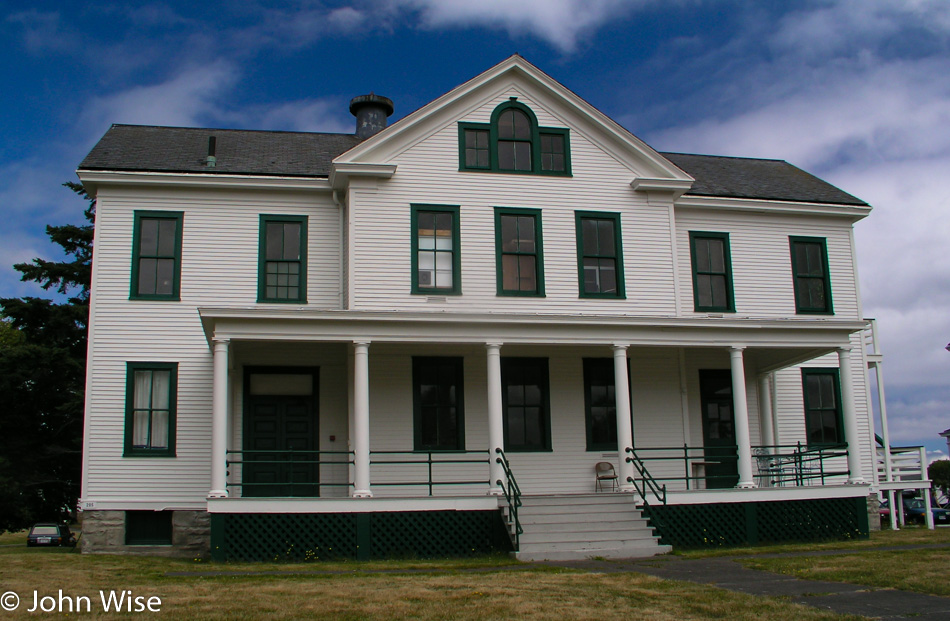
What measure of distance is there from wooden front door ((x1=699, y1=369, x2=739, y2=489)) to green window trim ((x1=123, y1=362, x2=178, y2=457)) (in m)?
10.9

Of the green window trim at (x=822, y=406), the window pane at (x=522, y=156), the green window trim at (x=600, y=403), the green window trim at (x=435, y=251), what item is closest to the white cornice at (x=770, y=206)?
the window pane at (x=522, y=156)

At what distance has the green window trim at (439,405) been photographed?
17.5m

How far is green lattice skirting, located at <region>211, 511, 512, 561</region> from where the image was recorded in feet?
47.0

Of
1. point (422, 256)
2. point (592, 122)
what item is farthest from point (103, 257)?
point (592, 122)

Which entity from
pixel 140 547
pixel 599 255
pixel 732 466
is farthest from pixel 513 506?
pixel 140 547

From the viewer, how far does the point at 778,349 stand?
18125mm

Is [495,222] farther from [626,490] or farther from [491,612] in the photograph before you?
[491,612]

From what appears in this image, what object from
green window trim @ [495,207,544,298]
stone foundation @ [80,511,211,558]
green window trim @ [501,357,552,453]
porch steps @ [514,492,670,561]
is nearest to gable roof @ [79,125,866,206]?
green window trim @ [495,207,544,298]

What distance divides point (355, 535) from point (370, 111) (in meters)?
11.8

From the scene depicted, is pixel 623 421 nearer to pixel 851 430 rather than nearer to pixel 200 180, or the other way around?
pixel 851 430

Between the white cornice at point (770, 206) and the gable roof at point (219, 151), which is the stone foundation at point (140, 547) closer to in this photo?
the gable roof at point (219, 151)

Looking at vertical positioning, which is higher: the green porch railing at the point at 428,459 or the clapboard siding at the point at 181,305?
the clapboard siding at the point at 181,305

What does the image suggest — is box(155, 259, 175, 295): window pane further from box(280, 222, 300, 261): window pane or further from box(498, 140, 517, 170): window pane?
box(498, 140, 517, 170): window pane

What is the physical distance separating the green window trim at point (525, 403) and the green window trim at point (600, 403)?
0.87m
